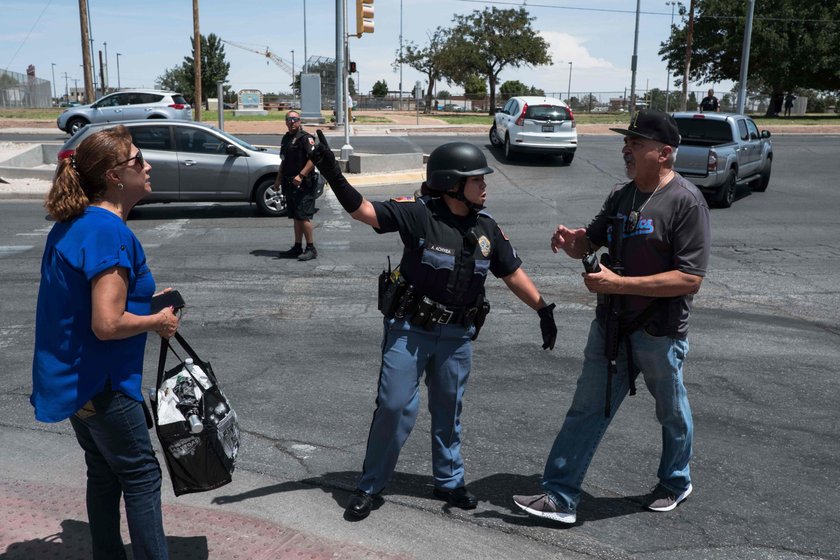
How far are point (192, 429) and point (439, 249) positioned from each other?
4.42 ft

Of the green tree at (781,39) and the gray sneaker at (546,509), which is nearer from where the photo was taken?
the gray sneaker at (546,509)

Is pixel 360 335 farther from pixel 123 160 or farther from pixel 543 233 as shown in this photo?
pixel 543 233

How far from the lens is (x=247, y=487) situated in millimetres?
4160

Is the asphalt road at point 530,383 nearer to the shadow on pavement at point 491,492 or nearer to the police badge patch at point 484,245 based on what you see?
the shadow on pavement at point 491,492

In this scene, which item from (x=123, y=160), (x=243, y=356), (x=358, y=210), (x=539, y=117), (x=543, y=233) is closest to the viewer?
(x=123, y=160)


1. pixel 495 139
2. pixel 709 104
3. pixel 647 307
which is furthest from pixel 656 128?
pixel 709 104

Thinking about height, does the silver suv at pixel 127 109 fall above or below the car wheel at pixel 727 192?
above

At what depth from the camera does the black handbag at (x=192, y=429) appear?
10.2 feet

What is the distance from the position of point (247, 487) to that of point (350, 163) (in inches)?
613

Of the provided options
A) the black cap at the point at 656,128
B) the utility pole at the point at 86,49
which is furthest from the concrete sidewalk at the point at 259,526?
the utility pole at the point at 86,49

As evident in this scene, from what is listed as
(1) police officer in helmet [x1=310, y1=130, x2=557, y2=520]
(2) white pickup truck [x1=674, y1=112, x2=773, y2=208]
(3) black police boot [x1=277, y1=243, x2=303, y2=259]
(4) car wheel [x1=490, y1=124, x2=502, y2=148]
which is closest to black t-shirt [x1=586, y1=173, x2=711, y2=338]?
(1) police officer in helmet [x1=310, y1=130, x2=557, y2=520]

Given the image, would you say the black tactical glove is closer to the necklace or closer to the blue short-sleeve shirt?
the blue short-sleeve shirt

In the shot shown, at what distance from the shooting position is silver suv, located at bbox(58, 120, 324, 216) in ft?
44.6

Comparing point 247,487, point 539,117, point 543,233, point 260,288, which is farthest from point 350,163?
point 247,487
